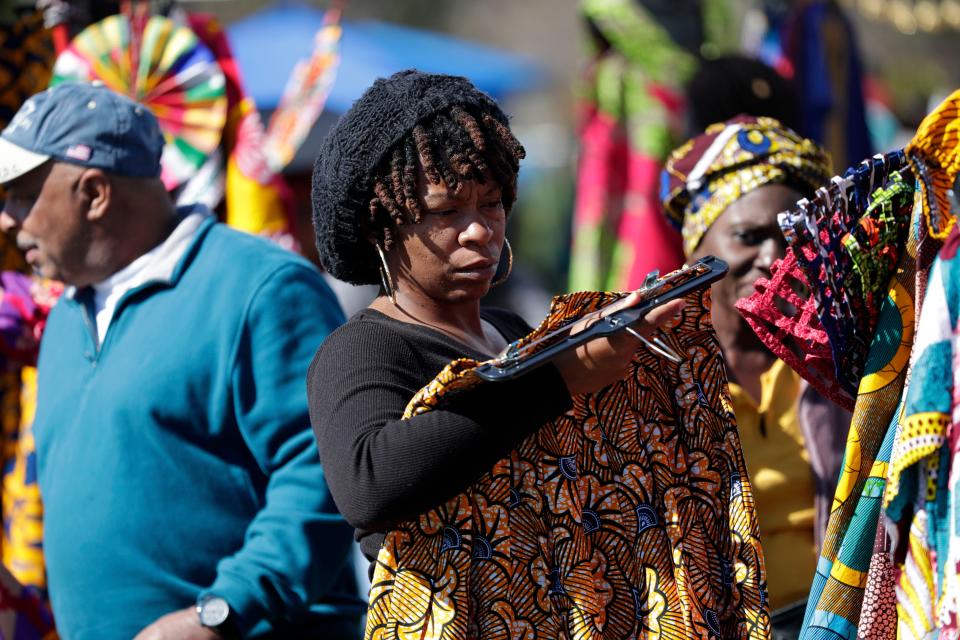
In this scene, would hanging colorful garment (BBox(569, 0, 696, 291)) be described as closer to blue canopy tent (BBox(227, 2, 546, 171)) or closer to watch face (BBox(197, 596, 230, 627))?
blue canopy tent (BBox(227, 2, 546, 171))

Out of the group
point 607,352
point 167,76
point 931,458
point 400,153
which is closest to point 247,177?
point 167,76

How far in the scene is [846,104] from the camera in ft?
19.8

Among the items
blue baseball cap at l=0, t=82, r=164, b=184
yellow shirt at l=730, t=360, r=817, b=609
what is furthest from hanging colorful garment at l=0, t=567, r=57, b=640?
yellow shirt at l=730, t=360, r=817, b=609

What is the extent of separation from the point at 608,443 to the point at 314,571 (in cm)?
105

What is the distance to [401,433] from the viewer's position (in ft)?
7.66

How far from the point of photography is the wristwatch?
Result: 128 inches

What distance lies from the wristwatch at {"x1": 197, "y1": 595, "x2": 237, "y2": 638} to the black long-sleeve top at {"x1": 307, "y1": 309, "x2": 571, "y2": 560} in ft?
2.85

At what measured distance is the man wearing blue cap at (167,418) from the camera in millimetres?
3367

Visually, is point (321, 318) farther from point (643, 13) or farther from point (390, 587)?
point (643, 13)

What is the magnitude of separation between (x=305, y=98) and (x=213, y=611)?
3.89 meters

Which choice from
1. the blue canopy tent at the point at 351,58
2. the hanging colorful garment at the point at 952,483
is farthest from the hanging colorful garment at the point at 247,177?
the hanging colorful garment at the point at 952,483

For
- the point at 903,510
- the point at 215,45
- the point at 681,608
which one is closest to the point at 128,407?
the point at 681,608

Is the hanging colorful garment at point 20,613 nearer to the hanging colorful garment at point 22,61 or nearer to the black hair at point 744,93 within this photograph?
the hanging colorful garment at point 22,61

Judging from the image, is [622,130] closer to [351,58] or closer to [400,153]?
[400,153]
